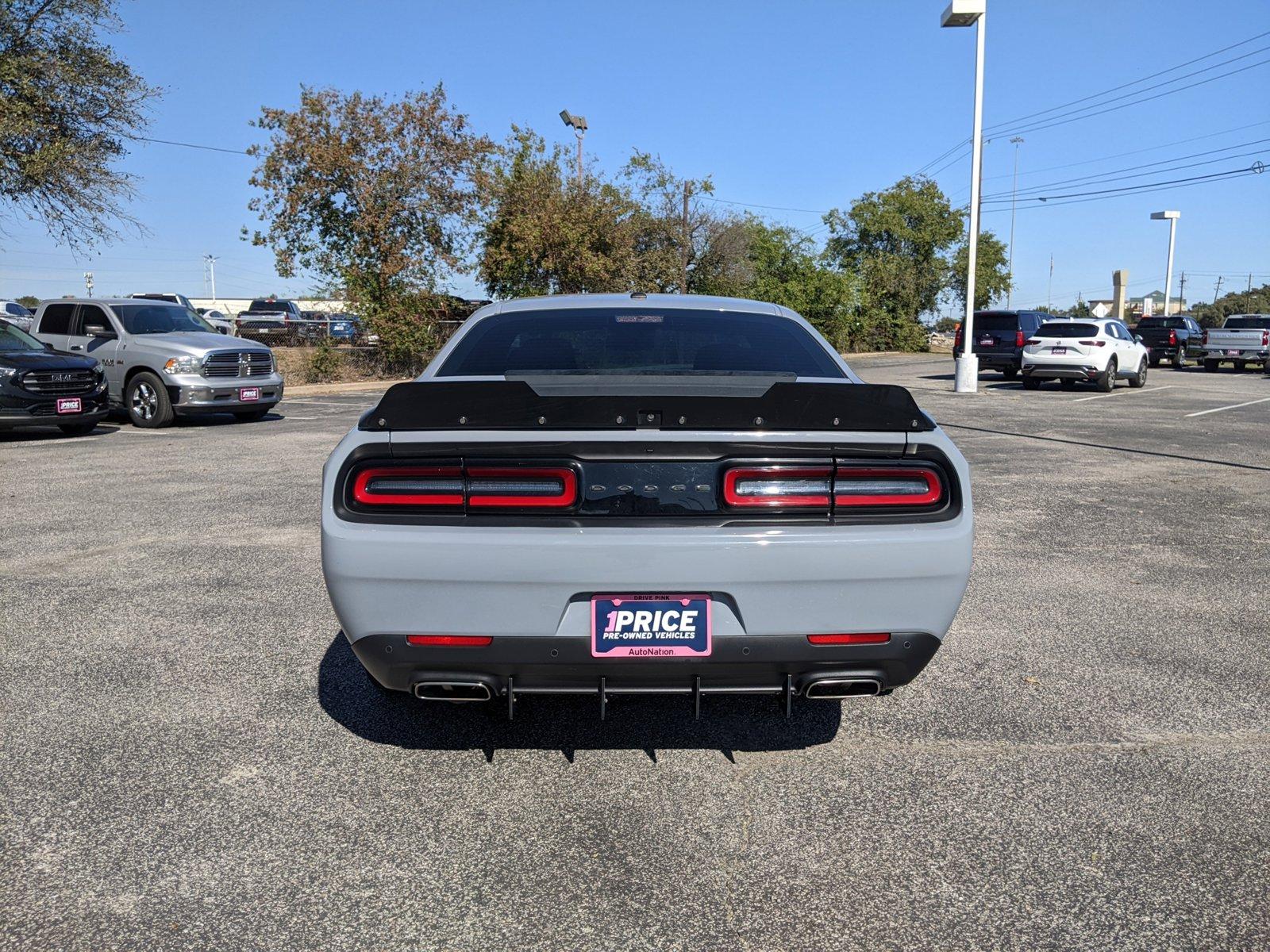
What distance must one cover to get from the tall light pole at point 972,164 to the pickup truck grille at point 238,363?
43.4ft

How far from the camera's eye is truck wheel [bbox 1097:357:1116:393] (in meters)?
22.5

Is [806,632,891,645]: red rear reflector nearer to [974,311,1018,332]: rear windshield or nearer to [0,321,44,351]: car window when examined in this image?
[0,321,44,351]: car window

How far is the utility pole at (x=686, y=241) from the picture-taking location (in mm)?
44531

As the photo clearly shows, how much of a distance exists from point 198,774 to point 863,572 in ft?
7.30

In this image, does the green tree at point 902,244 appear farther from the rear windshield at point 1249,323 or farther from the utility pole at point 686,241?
the rear windshield at point 1249,323

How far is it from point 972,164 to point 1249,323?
56.8 feet

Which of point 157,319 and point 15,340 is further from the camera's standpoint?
point 157,319

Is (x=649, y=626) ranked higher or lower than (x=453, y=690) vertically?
higher

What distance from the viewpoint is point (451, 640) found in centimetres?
298

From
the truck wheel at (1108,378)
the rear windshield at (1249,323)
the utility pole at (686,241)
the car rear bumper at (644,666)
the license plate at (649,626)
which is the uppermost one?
the utility pole at (686,241)

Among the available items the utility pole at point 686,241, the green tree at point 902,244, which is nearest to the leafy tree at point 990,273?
the green tree at point 902,244

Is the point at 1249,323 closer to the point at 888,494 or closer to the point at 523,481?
the point at 888,494

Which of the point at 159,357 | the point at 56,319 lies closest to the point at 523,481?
the point at 159,357

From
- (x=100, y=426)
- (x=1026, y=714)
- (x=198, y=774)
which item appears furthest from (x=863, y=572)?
(x=100, y=426)
